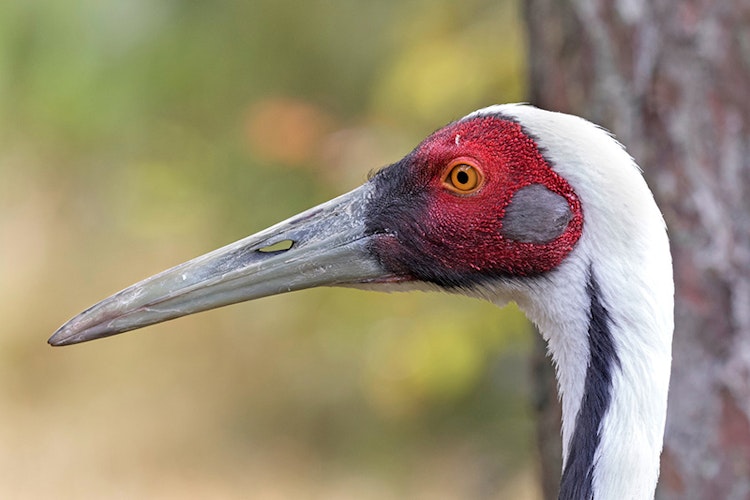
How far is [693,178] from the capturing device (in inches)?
143

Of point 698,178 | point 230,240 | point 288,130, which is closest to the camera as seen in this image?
point 698,178

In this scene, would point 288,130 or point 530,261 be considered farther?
point 288,130

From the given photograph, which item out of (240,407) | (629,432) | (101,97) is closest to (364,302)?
(101,97)

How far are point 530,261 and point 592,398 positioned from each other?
38cm

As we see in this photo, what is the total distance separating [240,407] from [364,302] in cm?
444

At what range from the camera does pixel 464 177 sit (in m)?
2.59

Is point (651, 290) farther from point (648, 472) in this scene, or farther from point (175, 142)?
point (175, 142)

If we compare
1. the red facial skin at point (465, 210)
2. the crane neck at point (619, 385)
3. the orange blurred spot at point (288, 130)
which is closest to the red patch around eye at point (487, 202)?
the red facial skin at point (465, 210)

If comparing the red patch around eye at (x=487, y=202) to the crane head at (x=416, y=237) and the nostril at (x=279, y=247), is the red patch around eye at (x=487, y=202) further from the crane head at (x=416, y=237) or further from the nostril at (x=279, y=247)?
the nostril at (x=279, y=247)

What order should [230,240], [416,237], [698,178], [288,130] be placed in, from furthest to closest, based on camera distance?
[230,240] < [288,130] < [698,178] < [416,237]

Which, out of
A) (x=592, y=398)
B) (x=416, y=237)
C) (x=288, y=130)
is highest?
(x=288, y=130)

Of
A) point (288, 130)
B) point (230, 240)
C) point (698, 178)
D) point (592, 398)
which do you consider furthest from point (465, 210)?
point (230, 240)

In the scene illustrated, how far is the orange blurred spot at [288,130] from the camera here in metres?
5.57

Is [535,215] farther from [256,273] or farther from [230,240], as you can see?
[230,240]
